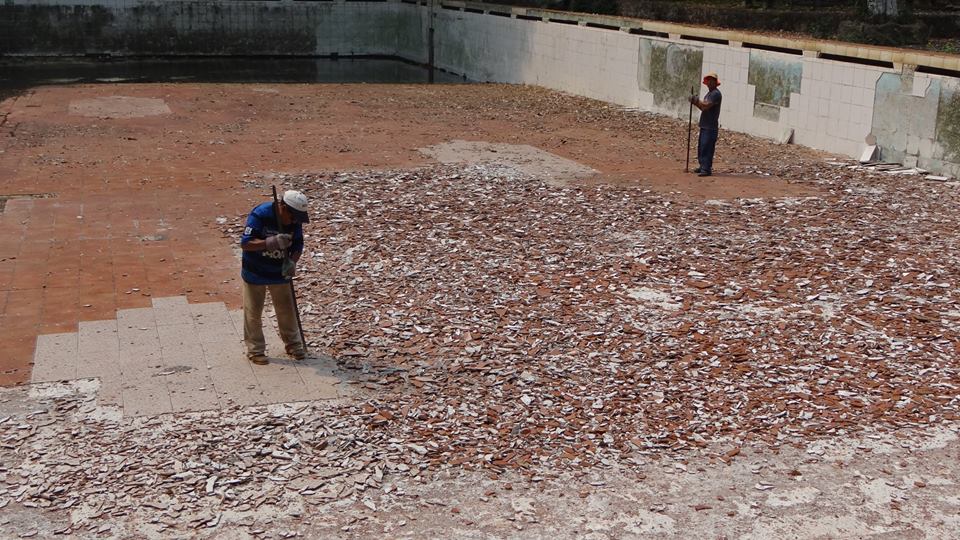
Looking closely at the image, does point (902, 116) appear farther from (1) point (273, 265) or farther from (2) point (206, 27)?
(2) point (206, 27)

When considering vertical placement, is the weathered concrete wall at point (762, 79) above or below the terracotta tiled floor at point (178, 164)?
above

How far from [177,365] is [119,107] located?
1743cm

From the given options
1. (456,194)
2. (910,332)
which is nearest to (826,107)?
(456,194)

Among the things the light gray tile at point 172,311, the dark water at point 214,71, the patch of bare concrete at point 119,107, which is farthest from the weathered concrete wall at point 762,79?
the light gray tile at point 172,311

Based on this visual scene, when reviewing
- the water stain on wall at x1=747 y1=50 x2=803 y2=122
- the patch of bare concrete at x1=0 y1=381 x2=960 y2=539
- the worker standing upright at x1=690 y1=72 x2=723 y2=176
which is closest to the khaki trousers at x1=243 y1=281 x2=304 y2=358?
the patch of bare concrete at x1=0 y1=381 x2=960 y2=539

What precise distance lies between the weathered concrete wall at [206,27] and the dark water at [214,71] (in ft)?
4.11

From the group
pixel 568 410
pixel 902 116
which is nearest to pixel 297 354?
pixel 568 410

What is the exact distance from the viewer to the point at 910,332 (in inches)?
379

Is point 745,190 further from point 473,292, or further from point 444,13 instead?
point 444,13

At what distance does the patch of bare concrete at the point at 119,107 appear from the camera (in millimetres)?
23219

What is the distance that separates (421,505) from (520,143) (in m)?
13.9

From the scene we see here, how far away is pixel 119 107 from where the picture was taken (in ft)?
79.8

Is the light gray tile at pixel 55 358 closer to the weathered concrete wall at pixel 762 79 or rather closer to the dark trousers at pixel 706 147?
the dark trousers at pixel 706 147

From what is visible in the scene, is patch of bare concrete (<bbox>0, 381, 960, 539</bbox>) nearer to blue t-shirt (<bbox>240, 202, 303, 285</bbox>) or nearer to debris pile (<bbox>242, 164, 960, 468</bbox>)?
debris pile (<bbox>242, 164, 960, 468</bbox>)
